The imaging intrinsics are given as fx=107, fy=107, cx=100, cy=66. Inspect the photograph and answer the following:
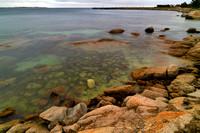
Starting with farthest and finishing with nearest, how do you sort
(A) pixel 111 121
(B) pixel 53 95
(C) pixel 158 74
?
1. (C) pixel 158 74
2. (B) pixel 53 95
3. (A) pixel 111 121

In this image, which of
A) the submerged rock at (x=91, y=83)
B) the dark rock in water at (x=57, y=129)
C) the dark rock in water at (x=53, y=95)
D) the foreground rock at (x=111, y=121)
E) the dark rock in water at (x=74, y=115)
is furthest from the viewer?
the submerged rock at (x=91, y=83)

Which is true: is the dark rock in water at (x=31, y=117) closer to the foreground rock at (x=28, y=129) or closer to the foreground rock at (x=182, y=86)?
the foreground rock at (x=28, y=129)

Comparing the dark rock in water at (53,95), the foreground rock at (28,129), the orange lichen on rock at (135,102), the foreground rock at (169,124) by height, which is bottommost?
the dark rock in water at (53,95)

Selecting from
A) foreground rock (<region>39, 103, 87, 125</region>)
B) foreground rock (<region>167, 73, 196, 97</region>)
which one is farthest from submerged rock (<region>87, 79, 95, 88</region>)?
foreground rock (<region>167, 73, 196, 97</region>)

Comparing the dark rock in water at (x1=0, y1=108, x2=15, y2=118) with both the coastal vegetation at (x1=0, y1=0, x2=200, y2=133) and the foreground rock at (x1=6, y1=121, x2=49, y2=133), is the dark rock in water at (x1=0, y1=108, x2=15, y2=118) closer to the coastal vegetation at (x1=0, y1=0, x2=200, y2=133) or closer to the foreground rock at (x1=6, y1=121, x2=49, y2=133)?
the coastal vegetation at (x1=0, y1=0, x2=200, y2=133)

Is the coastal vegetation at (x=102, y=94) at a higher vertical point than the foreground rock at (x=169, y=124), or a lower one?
lower

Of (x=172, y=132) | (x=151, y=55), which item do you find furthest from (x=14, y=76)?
(x=151, y=55)

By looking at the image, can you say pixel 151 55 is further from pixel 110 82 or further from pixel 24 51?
pixel 24 51

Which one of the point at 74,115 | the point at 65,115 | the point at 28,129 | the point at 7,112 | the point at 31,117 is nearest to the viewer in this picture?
the point at 28,129

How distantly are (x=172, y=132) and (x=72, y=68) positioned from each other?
9.61m

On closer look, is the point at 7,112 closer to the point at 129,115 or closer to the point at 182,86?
the point at 129,115

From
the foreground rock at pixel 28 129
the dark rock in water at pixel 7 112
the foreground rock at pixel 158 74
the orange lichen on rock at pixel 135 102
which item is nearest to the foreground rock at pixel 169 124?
the orange lichen on rock at pixel 135 102

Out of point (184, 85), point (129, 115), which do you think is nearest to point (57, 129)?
point (129, 115)

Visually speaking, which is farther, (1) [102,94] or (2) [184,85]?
(1) [102,94]
